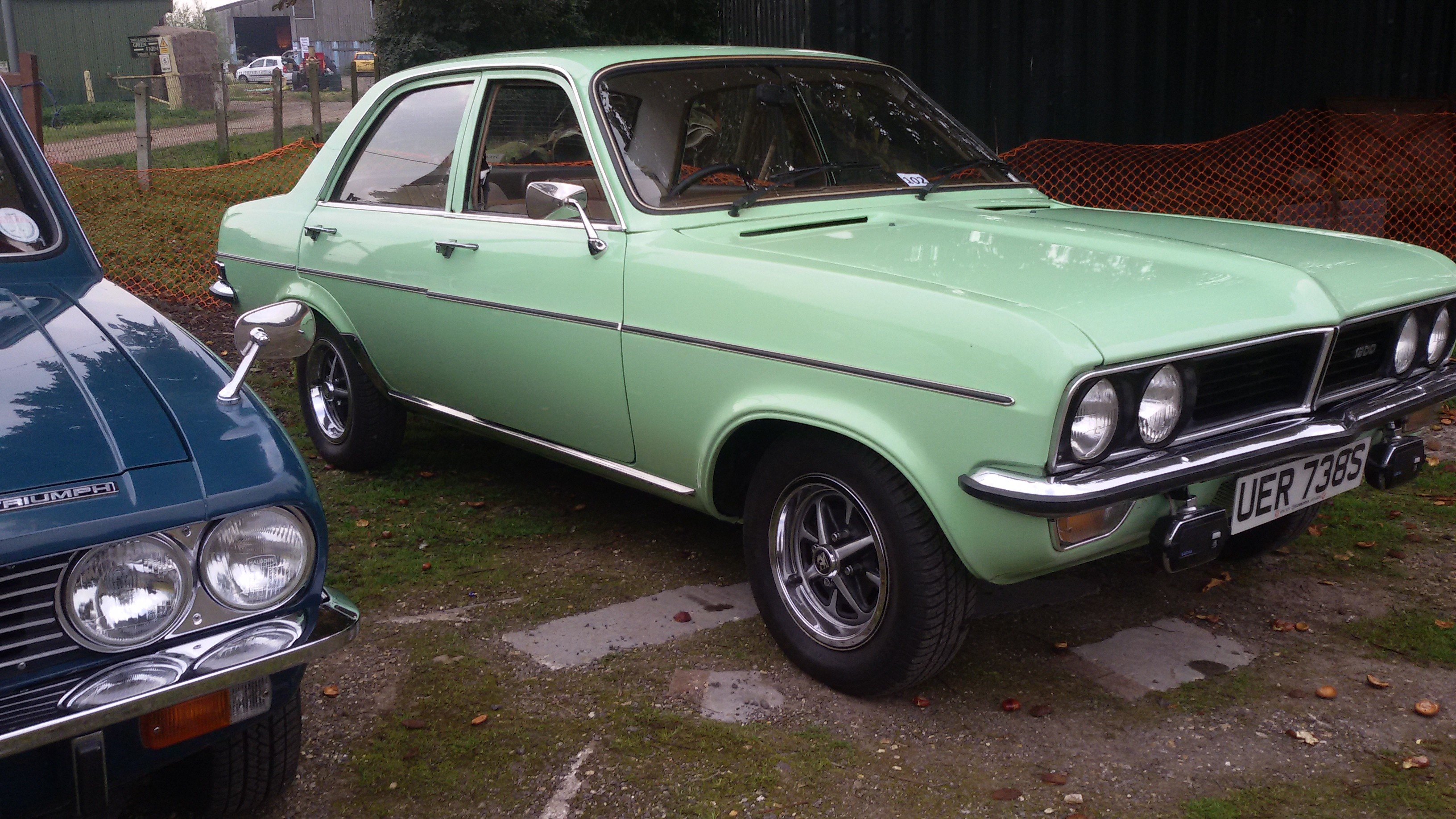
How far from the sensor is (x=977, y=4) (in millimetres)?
8148

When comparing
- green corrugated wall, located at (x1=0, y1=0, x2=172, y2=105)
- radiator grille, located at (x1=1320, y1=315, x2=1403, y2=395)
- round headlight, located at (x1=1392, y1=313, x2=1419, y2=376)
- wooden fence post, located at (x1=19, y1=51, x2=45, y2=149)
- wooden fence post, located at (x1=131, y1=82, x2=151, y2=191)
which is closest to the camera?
radiator grille, located at (x1=1320, y1=315, x2=1403, y2=395)

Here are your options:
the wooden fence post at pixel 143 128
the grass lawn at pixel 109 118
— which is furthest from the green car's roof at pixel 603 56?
the grass lawn at pixel 109 118

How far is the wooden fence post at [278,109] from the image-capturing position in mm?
17484

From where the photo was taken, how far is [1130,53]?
28.5 ft

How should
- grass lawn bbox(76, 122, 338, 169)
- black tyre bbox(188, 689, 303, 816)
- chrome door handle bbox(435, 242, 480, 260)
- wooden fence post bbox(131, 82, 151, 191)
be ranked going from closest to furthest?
black tyre bbox(188, 689, 303, 816) → chrome door handle bbox(435, 242, 480, 260) → wooden fence post bbox(131, 82, 151, 191) → grass lawn bbox(76, 122, 338, 169)

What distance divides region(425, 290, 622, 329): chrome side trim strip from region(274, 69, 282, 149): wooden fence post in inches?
585

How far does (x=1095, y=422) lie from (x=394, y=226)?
2804mm


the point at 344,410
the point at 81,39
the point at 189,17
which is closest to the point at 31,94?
the point at 344,410

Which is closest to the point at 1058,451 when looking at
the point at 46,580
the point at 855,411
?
the point at 855,411

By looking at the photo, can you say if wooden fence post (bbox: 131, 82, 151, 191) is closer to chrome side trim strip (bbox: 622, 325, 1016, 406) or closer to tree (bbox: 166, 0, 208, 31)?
chrome side trim strip (bbox: 622, 325, 1016, 406)

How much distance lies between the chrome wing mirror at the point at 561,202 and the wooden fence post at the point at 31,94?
24.4 ft

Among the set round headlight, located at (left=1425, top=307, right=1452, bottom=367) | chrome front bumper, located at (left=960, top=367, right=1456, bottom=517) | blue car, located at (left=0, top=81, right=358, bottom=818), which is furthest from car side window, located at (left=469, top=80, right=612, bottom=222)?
round headlight, located at (left=1425, top=307, right=1452, bottom=367)

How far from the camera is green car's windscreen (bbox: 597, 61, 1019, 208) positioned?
3.72 metres

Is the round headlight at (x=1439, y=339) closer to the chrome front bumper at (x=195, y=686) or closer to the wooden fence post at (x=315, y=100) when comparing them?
the chrome front bumper at (x=195, y=686)
